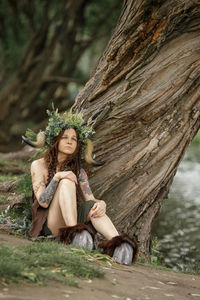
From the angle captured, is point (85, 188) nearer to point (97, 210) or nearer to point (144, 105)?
point (97, 210)

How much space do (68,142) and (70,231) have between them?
1.03 metres

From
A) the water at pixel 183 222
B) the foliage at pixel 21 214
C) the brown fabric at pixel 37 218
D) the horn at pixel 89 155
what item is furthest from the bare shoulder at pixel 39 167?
the water at pixel 183 222

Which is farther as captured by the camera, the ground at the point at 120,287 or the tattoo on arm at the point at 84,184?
the tattoo on arm at the point at 84,184

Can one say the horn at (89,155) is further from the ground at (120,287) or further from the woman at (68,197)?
the ground at (120,287)

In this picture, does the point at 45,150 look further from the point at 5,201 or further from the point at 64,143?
the point at 5,201

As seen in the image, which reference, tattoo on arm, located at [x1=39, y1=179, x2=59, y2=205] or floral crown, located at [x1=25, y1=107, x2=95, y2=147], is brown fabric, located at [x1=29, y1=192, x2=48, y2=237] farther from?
floral crown, located at [x1=25, y1=107, x2=95, y2=147]

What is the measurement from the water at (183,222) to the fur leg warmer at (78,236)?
2.53 m

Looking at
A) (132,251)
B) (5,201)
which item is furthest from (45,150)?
(132,251)

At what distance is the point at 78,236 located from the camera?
4.50 metres

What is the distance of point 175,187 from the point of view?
14898 mm

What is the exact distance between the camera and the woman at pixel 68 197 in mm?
4520

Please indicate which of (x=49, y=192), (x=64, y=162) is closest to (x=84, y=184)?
(x=64, y=162)

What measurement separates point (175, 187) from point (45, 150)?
10030 millimetres

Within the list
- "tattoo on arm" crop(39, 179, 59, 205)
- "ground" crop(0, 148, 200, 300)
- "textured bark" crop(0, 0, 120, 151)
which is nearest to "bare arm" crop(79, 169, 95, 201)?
"tattoo on arm" crop(39, 179, 59, 205)
